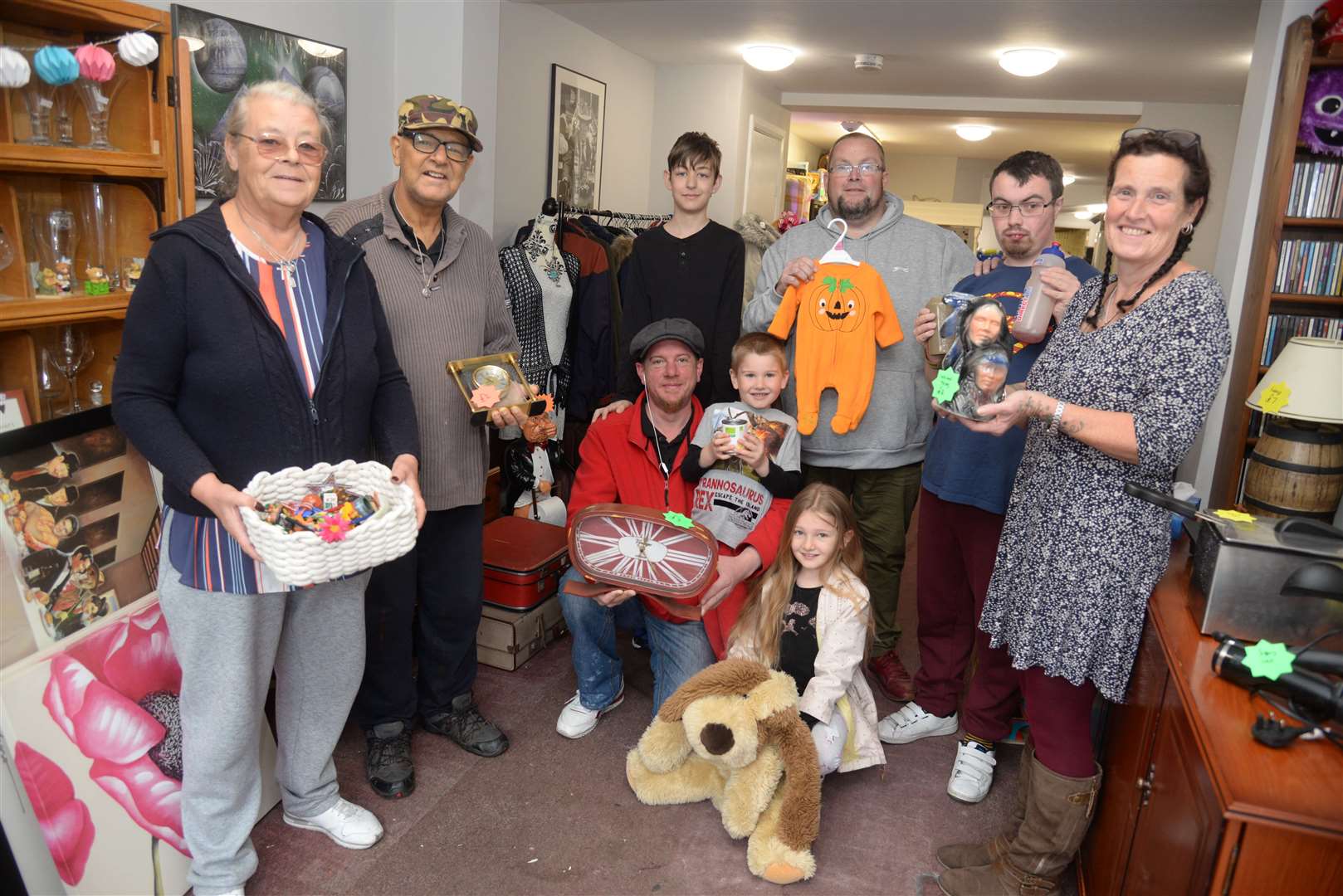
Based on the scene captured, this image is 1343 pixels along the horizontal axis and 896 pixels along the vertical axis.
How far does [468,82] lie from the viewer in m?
3.73

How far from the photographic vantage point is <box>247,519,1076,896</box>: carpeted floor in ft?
6.92

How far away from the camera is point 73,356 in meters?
2.19

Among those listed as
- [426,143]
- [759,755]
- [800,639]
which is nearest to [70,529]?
[426,143]

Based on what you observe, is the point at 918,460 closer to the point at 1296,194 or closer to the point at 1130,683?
the point at 1130,683

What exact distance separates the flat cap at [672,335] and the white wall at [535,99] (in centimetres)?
188

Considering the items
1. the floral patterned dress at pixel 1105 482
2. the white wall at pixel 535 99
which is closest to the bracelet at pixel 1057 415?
the floral patterned dress at pixel 1105 482

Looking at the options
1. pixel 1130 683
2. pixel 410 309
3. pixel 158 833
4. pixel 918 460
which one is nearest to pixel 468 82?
pixel 410 309

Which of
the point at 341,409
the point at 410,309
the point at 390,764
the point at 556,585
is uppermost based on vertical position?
the point at 410,309

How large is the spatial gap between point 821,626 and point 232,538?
1.46 m

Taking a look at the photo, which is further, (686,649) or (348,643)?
(686,649)

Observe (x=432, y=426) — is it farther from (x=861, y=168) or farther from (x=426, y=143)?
(x=861, y=168)

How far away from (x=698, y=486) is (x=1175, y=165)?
1.46 meters

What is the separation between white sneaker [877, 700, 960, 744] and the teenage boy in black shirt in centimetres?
115

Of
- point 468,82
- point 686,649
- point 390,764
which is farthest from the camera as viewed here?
point 468,82
